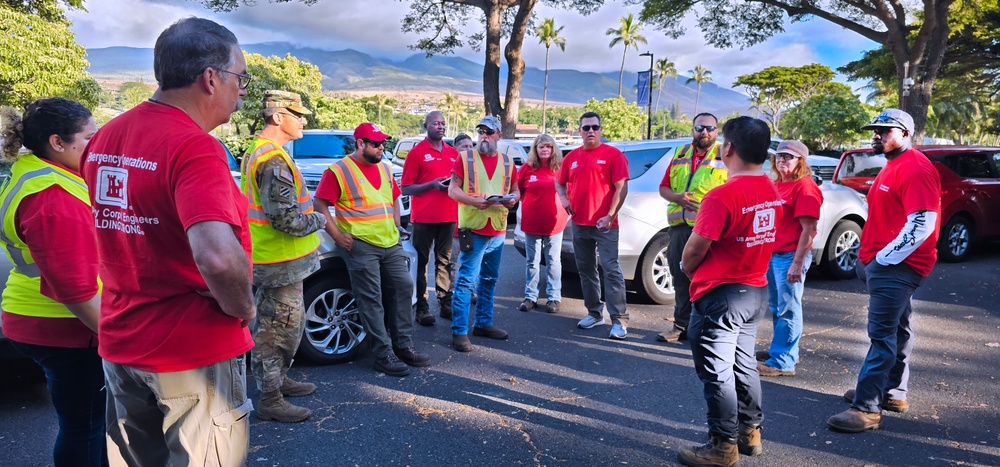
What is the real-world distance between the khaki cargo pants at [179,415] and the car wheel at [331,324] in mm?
2811

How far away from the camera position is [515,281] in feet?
27.4

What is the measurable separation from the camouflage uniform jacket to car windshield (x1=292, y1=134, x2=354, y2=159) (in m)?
9.02

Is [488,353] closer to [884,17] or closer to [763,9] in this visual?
[884,17]

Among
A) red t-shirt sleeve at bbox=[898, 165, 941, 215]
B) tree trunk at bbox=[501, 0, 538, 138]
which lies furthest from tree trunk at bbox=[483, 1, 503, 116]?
red t-shirt sleeve at bbox=[898, 165, 941, 215]

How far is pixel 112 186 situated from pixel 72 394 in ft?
3.95

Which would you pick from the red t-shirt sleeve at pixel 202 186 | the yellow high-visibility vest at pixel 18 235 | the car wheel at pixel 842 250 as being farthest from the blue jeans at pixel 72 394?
the car wheel at pixel 842 250

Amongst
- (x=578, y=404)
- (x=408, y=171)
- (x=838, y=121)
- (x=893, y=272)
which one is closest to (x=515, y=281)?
(x=408, y=171)

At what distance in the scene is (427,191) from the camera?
6414 mm

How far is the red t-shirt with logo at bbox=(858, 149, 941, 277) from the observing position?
374cm

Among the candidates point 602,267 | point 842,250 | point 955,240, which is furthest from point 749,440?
point 955,240

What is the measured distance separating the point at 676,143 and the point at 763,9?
16.8m

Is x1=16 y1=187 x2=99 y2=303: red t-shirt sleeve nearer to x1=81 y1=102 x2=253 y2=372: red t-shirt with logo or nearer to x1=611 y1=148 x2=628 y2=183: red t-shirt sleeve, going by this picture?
x1=81 y1=102 x2=253 y2=372: red t-shirt with logo

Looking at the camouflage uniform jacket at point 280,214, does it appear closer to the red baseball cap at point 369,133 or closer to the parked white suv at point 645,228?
the red baseball cap at point 369,133

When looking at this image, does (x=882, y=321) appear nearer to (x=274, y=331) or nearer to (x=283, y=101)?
(x=274, y=331)
